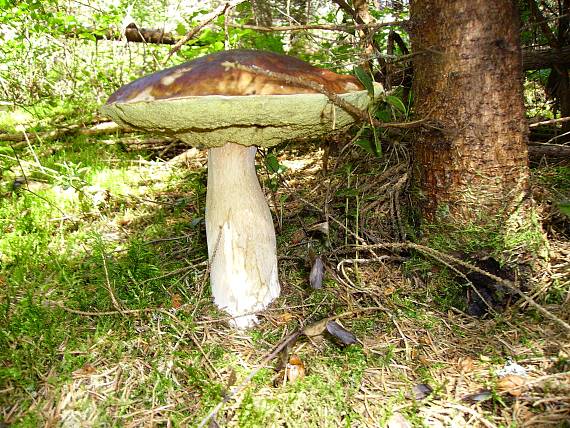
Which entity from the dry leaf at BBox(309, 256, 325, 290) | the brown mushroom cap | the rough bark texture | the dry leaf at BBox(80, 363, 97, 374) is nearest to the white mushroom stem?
the dry leaf at BBox(309, 256, 325, 290)

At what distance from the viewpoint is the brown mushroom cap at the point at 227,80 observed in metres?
1.29

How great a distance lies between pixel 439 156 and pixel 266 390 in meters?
1.31

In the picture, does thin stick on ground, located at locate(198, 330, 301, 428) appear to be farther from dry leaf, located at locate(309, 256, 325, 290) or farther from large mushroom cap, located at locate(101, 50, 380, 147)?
large mushroom cap, located at locate(101, 50, 380, 147)

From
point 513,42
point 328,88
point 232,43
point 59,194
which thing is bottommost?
point 59,194

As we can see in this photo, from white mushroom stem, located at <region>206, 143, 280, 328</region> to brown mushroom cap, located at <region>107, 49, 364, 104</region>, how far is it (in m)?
0.48

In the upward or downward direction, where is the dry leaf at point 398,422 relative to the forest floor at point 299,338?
downward

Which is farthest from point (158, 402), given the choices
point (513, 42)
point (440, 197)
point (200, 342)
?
point (513, 42)

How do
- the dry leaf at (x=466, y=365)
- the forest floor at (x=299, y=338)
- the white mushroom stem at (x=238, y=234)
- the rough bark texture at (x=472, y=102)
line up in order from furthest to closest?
the white mushroom stem at (x=238, y=234) < the rough bark texture at (x=472, y=102) < the dry leaf at (x=466, y=365) < the forest floor at (x=299, y=338)

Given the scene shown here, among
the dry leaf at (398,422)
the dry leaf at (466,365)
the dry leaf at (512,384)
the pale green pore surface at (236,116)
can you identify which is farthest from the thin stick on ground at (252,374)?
the pale green pore surface at (236,116)

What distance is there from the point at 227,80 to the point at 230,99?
0.09m

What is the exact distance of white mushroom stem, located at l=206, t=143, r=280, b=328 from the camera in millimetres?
1839

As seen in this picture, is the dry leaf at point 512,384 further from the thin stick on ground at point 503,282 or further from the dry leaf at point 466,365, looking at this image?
the thin stick on ground at point 503,282

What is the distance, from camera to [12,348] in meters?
1.64

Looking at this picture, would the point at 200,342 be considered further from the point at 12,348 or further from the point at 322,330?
the point at 12,348
